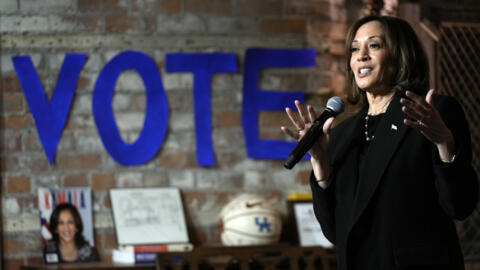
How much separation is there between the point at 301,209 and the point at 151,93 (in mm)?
985

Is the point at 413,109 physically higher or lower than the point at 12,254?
higher

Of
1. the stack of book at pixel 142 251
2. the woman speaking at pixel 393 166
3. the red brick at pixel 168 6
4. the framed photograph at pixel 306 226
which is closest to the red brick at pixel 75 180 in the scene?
the stack of book at pixel 142 251

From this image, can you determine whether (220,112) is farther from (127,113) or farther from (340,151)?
(340,151)

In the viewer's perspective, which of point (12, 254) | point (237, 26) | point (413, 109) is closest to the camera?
point (413, 109)

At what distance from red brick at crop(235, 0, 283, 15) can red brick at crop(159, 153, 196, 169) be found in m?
0.82

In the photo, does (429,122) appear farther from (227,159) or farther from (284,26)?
(284,26)

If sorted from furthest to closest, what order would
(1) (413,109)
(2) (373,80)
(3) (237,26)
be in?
(3) (237,26) < (2) (373,80) < (1) (413,109)

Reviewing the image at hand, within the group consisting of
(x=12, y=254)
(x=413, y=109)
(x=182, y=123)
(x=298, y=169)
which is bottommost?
(x=12, y=254)

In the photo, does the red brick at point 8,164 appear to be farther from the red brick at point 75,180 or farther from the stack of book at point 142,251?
the stack of book at point 142,251

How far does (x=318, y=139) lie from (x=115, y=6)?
207 centimetres

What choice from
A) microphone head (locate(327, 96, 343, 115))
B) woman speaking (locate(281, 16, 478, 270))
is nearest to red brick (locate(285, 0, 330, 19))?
woman speaking (locate(281, 16, 478, 270))

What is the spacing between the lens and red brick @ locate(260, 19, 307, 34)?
3.62 metres

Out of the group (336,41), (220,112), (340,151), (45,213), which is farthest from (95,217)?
(340,151)

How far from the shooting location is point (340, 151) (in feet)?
5.94
